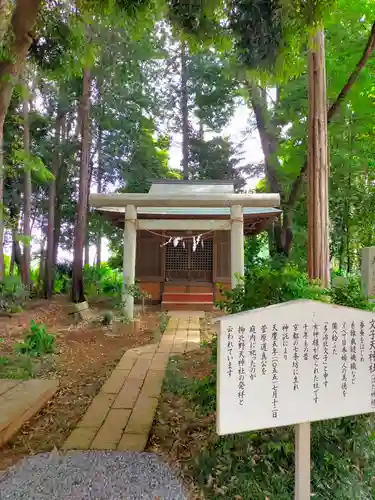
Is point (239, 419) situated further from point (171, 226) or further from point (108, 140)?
point (108, 140)

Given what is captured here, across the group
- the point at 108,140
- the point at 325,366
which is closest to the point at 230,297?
the point at 325,366

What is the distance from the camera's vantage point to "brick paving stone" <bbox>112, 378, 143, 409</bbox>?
13.4ft

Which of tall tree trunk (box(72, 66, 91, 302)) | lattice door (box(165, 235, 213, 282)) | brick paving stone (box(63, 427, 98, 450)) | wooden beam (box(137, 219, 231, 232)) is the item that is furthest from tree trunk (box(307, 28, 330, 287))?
tall tree trunk (box(72, 66, 91, 302))

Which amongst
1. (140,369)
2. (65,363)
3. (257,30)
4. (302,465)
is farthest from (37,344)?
(257,30)

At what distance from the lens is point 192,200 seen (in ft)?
28.7

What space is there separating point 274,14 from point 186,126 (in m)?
17.6

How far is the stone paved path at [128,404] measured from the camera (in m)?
3.17

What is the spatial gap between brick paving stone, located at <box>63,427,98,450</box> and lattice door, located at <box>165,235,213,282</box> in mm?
10234

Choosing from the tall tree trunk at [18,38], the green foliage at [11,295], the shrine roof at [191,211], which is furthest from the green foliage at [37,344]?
the shrine roof at [191,211]

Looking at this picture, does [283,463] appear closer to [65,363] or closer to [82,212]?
[65,363]

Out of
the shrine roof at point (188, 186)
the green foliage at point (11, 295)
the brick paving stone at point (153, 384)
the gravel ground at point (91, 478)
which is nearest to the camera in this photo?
the gravel ground at point (91, 478)

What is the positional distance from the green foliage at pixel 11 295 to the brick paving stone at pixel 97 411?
732 centimetres

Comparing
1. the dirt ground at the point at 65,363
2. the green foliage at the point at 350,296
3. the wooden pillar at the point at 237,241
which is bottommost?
the dirt ground at the point at 65,363

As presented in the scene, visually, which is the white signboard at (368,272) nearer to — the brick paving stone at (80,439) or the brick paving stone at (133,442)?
the brick paving stone at (133,442)
